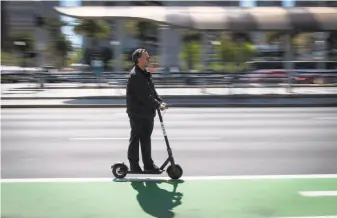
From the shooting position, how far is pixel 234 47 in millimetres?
28172

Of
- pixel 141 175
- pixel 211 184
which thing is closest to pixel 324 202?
pixel 211 184

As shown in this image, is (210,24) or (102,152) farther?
(210,24)

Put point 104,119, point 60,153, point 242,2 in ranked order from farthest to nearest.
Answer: point 242,2 < point 104,119 < point 60,153

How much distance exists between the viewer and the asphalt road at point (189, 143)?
7547 millimetres

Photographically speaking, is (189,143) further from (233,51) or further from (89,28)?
(89,28)

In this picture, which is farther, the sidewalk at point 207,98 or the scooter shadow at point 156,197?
the sidewalk at point 207,98

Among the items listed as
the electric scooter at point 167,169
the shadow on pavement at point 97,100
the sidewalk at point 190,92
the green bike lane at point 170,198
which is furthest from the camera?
the sidewalk at point 190,92

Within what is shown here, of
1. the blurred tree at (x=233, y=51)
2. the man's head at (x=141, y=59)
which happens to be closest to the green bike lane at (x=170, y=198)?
the man's head at (x=141, y=59)

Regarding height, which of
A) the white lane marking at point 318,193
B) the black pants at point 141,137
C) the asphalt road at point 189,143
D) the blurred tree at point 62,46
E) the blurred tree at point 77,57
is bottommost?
the blurred tree at point 77,57

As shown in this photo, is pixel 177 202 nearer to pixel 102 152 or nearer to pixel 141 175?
pixel 141 175

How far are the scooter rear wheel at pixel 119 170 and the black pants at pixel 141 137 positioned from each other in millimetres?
201

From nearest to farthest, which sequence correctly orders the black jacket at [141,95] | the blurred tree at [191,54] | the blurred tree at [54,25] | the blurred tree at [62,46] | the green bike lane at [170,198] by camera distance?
the green bike lane at [170,198], the black jacket at [141,95], the blurred tree at [191,54], the blurred tree at [62,46], the blurred tree at [54,25]

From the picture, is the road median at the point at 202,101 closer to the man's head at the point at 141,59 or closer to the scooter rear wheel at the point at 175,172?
the scooter rear wheel at the point at 175,172

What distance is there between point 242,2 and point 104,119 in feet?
91.2
